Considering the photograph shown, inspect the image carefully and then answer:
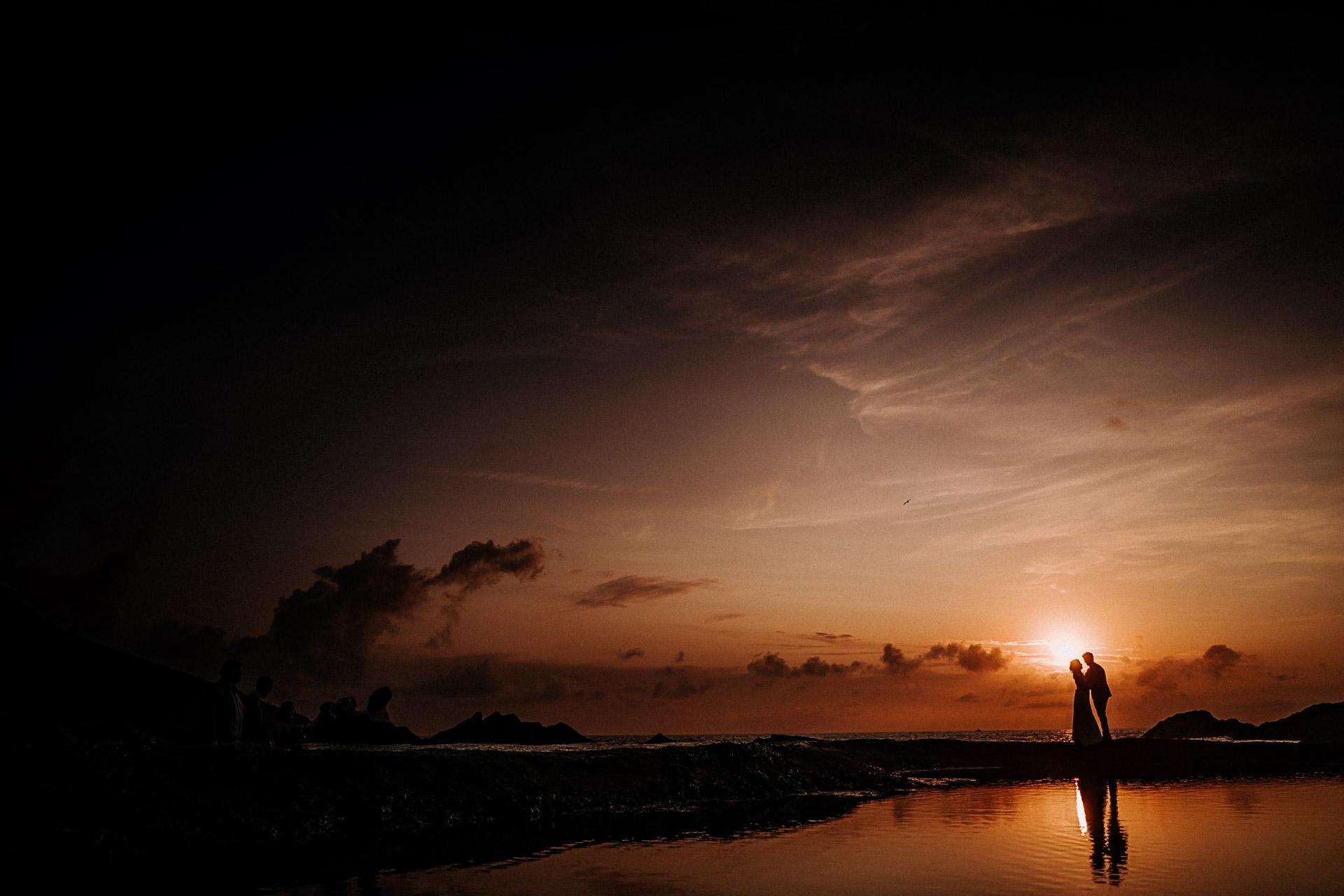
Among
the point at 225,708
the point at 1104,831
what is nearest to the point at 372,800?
the point at 225,708

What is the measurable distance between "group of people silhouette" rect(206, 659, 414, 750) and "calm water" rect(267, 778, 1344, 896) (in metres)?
7.64

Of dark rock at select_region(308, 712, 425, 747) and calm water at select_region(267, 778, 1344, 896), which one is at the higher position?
dark rock at select_region(308, 712, 425, 747)

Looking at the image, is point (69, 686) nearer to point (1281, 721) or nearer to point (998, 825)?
point (998, 825)

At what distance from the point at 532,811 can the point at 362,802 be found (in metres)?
3.82

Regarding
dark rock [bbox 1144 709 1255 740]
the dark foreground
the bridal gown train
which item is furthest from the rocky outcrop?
the dark foreground

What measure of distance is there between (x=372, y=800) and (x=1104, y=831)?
1406 cm

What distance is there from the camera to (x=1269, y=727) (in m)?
51.1

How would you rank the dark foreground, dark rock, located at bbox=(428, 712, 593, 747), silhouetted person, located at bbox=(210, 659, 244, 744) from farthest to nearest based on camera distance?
dark rock, located at bbox=(428, 712, 593, 747) → silhouetted person, located at bbox=(210, 659, 244, 744) → the dark foreground

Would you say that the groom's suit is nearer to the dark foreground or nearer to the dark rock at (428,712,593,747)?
the dark foreground

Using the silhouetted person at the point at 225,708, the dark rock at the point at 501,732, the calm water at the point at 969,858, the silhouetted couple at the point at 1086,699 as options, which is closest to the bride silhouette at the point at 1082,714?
the silhouetted couple at the point at 1086,699

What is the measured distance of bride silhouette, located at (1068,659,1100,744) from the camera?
98.1 feet

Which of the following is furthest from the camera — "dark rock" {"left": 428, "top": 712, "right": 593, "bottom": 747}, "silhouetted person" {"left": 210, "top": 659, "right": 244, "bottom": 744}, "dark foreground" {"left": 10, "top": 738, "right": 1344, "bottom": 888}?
"dark rock" {"left": 428, "top": 712, "right": 593, "bottom": 747}

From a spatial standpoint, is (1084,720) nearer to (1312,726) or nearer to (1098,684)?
(1098,684)

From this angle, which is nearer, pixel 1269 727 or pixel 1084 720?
pixel 1084 720
